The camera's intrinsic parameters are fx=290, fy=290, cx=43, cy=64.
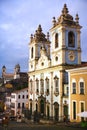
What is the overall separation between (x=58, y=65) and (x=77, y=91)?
7.23m

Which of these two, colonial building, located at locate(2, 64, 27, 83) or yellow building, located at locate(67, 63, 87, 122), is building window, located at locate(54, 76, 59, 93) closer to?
yellow building, located at locate(67, 63, 87, 122)

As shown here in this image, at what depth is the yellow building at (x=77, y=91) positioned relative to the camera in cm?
3525

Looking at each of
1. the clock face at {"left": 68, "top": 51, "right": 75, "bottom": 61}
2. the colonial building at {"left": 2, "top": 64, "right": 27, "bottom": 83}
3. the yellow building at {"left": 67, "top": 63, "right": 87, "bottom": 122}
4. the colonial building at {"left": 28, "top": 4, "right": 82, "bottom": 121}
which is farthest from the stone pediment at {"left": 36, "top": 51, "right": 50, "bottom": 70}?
the colonial building at {"left": 2, "top": 64, "right": 27, "bottom": 83}

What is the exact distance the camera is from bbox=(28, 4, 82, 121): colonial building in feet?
138

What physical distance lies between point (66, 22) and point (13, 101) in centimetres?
4011

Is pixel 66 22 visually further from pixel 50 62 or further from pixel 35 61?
pixel 35 61

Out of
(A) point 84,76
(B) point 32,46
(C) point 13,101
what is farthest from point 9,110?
(A) point 84,76

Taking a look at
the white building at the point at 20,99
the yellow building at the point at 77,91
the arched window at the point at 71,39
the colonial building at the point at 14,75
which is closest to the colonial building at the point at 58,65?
the arched window at the point at 71,39

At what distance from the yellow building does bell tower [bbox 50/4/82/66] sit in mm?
5119

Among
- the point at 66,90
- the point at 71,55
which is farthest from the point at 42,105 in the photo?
the point at 71,55

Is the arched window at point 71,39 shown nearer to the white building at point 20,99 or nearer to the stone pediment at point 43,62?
the stone pediment at point 43,62

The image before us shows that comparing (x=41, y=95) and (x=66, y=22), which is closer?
(x=66, y=22)

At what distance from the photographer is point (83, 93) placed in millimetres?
35500

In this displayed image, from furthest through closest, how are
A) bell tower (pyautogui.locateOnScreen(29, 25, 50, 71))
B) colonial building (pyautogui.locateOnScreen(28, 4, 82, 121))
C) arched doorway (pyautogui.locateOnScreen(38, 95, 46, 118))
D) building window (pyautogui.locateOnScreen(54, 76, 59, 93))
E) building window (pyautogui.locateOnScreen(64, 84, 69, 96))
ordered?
bell tower (pyautogui.locateOnScreen(29, 25, 50, 71)), arched doorway (pyautogui.locateOnScreen(38, 95, 46, 118)), building window (pyautogui.locateOnScreen(54, 76, 59, 93)), colonial building (pyautogui.locateOnScreen(28, 4, 82, 121)), building window (pyautogui.locateOnScreen(64, 84, 69, 96))
